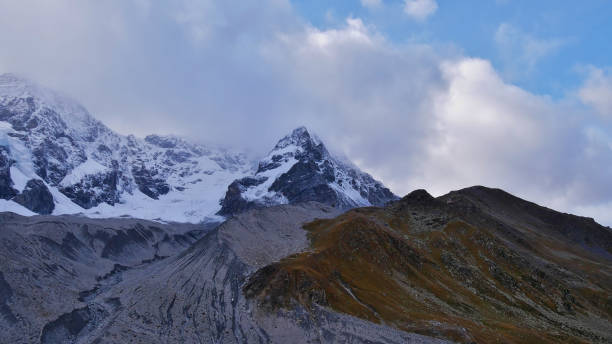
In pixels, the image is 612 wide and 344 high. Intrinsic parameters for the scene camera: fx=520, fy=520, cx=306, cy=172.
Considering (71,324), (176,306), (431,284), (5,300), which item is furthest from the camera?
(431,284)

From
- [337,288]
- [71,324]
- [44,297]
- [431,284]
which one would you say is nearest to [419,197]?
[431,284]

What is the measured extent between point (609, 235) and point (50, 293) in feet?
611

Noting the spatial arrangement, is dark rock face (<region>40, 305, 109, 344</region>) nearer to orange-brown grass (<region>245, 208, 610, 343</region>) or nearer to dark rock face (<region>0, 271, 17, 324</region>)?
dark rock face (<region>0, 271, 17, 324</region>)

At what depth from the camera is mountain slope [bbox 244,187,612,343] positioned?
93.7 meters

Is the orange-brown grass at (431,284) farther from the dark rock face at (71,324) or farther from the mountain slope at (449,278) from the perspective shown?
the dark rock face at (71,324)

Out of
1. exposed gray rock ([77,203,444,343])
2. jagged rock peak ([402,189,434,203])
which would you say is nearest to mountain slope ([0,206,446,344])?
exposed gray rock ([77,203,444,343])

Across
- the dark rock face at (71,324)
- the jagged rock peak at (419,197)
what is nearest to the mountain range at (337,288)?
the dark rock face at (71,324)

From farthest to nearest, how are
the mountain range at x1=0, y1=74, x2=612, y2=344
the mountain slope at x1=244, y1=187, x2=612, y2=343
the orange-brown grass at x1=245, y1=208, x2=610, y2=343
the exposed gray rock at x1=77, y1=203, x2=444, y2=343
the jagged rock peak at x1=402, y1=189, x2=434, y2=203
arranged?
the jagged rock peak at x1=402, y1=189, x2=434, y2=203
the mountain slope at x1=244, y1=187, x2=612, y2=343
the orange-brown grass at x1=245, y1=208, x2=610, y2=343
the mountain range at x1=0, y1=74, x2=612, y2=344
the exposed gray rock at x1=77, y1=203, x2=444, y2=343

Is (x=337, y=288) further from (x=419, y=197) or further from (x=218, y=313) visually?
(x=419, y=197)

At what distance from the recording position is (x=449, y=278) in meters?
121

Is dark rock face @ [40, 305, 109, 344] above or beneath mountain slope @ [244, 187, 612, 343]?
beneath

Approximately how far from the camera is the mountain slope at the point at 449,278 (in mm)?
93688

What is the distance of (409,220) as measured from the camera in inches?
6403

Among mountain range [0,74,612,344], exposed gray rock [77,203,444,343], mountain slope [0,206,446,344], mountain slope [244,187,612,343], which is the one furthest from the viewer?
mountain slope [244,187,612,343]
